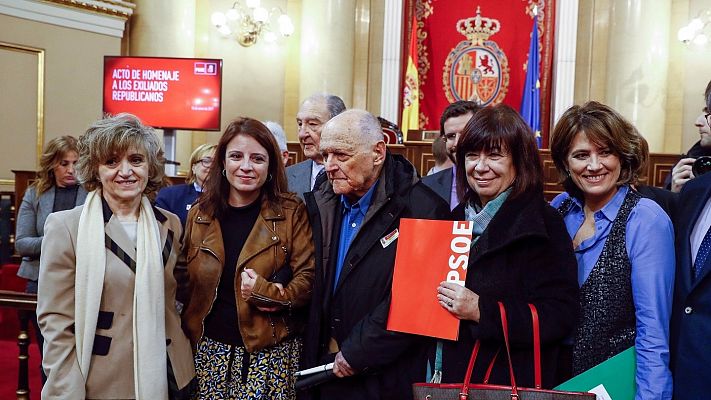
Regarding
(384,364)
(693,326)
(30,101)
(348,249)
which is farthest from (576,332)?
(30,101)

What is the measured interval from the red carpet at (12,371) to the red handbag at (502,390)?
3.06 meters

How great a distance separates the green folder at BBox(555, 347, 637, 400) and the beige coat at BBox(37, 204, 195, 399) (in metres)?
1.36

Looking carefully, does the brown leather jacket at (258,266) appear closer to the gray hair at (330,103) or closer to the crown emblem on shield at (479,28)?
the gray hair at (330,103)

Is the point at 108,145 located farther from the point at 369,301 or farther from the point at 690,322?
the point at 690,322

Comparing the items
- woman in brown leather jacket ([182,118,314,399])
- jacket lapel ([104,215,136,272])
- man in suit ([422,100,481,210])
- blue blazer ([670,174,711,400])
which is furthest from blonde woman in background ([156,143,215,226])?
blue blazer ([670,174,711,400])

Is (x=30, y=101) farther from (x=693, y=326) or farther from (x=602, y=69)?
(x=693, y=326)

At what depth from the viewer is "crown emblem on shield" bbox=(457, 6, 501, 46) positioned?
1078 centimetres

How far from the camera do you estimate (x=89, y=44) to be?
9.16m

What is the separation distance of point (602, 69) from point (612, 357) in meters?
9.21

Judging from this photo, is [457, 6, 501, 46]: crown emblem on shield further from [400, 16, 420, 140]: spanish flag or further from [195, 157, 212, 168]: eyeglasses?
[195, 157, 212, 168]: eyeglasses

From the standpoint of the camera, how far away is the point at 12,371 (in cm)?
445

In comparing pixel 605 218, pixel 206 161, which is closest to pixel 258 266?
pixel 605 218

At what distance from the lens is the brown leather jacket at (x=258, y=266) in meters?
2.27

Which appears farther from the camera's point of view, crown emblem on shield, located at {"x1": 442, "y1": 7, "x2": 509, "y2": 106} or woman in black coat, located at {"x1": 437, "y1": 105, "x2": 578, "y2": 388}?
crown emblem on shield, located at {"x1": 442, "y1": 7, "x2": 509, "y2": 106}
